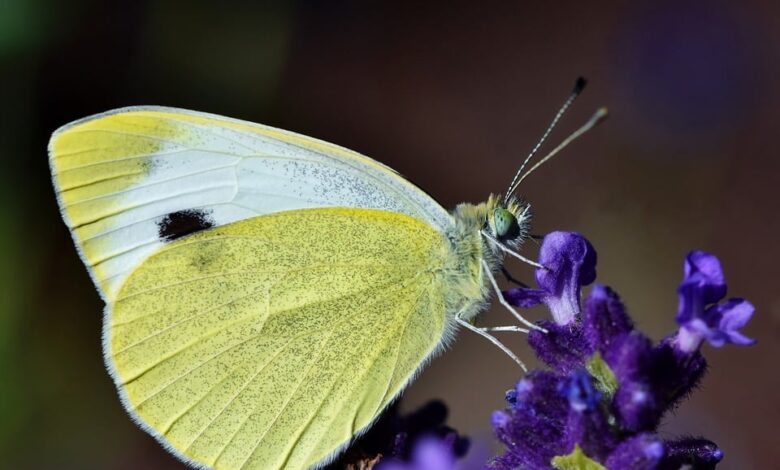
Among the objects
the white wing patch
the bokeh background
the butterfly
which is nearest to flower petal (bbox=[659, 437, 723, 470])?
the butterfly

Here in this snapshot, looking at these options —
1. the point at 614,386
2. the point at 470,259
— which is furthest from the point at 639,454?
the point at 470,259

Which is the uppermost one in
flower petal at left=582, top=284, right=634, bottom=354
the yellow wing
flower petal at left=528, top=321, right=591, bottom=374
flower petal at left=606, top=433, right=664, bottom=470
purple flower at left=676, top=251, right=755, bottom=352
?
purple flower at left=676, top=251, right=755, bottom=352

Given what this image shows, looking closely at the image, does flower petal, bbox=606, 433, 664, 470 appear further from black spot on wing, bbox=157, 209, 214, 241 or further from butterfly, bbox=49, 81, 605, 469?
black spot on wing, bbox=157, 209, 214, 241

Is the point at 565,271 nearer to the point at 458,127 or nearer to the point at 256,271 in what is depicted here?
the point at 256,271

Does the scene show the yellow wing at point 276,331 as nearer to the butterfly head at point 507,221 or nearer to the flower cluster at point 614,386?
the butterfly head at point 507,221

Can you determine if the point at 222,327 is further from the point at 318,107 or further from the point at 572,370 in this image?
the point at 318,107

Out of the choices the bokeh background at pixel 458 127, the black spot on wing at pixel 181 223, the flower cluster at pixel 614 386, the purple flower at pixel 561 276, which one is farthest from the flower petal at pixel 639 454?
the bokeh background at pixel 458 127
